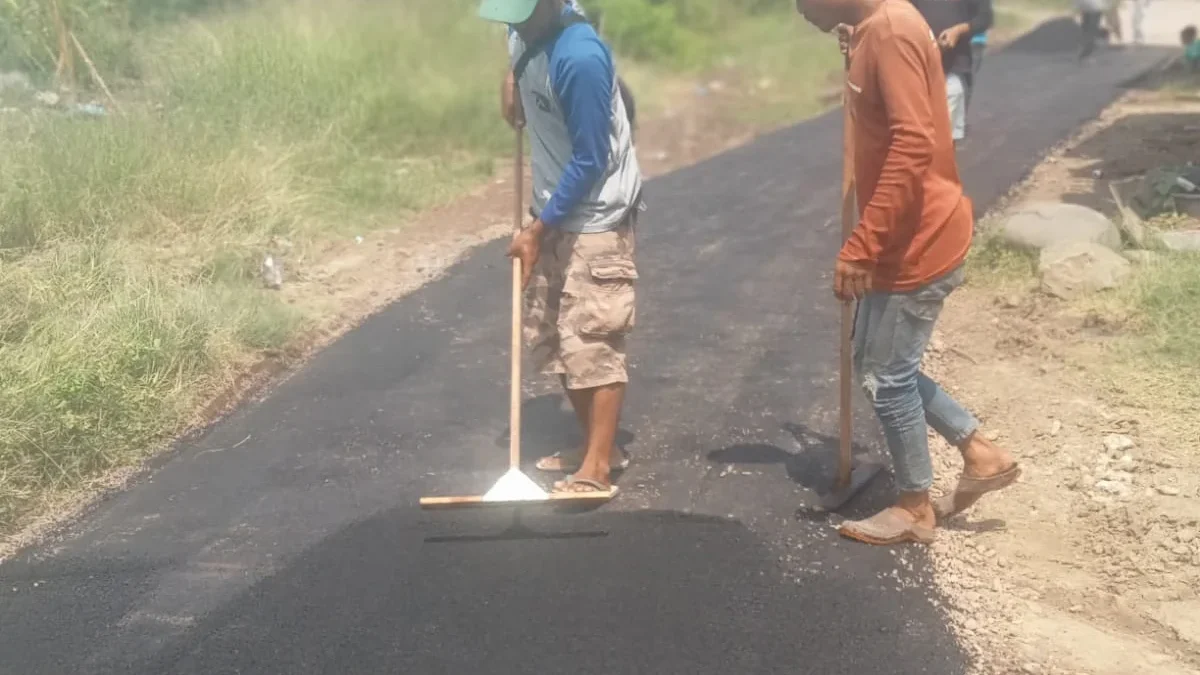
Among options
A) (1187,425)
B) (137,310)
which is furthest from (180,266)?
(1187,425)

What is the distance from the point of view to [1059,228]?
6340 millimetres

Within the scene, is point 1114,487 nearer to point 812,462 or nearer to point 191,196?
point 812,462

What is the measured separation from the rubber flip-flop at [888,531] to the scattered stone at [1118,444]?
0.93 metres

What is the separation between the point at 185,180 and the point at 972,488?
4909mm

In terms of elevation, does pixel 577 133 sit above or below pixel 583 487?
above

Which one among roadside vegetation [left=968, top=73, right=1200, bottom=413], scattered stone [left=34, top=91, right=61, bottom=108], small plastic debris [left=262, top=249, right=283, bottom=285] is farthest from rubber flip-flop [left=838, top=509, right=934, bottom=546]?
scattered stone [left=34, top=91, right=61, bottom=108]

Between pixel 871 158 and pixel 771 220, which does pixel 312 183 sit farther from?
pixel 871 158

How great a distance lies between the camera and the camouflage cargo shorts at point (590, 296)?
3977 millimetres

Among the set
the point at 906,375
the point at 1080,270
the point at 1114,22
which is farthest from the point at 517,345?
the point at 1114,22

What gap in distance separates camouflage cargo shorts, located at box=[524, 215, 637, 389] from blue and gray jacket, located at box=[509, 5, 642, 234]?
2.8 inches

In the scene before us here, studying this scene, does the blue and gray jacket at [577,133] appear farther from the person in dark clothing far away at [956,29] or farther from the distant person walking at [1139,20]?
the distant person walking at [1139,20]

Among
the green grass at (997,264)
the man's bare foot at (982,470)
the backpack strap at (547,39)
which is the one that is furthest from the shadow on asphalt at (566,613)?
the green grass at (997,264)

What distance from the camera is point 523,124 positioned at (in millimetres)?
4234

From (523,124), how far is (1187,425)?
8.69ft
